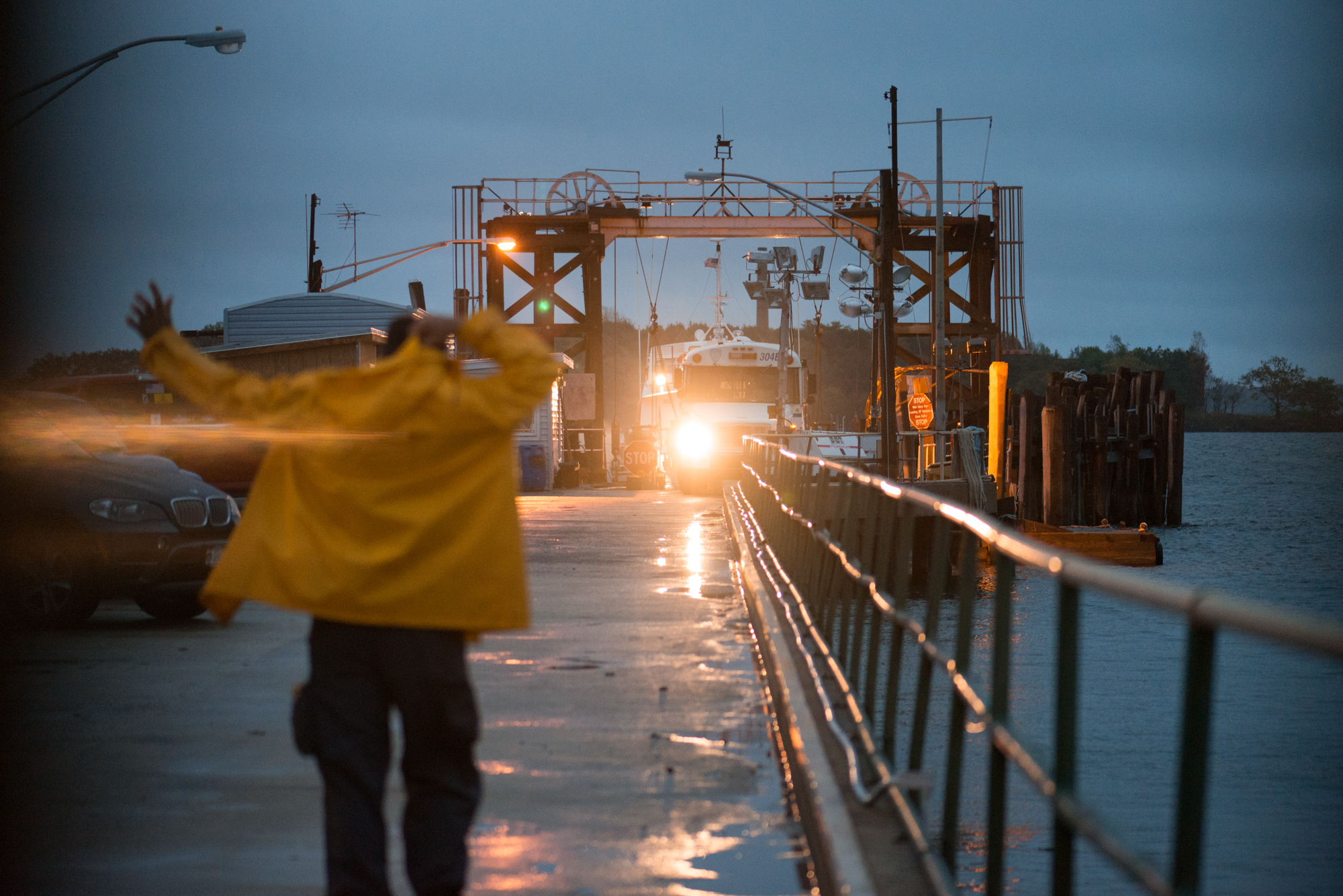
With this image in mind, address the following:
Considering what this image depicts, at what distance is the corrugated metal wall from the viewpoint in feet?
120

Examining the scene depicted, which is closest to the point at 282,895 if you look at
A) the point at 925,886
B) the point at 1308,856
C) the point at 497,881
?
the point at 497,881

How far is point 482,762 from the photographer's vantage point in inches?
253

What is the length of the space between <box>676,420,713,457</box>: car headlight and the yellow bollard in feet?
25.4

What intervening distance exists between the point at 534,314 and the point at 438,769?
126 ft

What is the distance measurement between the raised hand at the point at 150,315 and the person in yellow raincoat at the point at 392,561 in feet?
0.91

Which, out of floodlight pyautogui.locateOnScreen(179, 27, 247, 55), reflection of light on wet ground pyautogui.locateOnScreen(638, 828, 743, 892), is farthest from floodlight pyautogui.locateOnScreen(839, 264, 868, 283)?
reflection of light on wet ground pyautogui.locateOnScreen(638, 828, 743, 892)

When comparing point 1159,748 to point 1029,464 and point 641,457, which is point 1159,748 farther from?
point 641,457

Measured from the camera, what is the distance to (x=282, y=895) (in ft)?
15.2

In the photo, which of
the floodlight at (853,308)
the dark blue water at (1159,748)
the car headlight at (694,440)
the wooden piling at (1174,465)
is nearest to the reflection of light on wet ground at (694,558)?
the dark blue water at (1159,748)

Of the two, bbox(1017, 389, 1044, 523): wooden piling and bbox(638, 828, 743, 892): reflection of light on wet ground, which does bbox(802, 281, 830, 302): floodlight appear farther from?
Result: bbox(638, 828, 743, 892): reflection of light on wet ground

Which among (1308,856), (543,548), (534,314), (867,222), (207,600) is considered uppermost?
(867,222)

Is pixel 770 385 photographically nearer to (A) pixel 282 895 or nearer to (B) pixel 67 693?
(B) pixel 67 693

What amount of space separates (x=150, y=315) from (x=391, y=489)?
3.19 feet

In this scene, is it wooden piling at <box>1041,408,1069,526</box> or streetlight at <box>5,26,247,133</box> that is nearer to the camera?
streetlight at <box>5,26,247,133</box>
